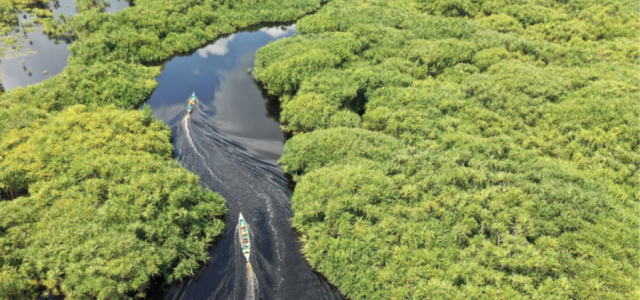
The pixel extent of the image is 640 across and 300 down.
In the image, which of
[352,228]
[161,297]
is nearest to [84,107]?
[161,297]

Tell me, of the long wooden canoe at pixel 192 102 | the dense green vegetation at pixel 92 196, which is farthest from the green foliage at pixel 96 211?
the long wooden canoe at pixel 192 102

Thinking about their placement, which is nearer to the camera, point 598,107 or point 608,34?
point 598,107

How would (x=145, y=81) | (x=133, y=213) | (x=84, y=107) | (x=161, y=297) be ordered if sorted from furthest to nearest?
1. (x=145, y=81)
2. (x=84, y=107)
3. (x=133, y=213)
4. (x=161, y=297)

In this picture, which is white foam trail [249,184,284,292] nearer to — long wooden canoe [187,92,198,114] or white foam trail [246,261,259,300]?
white foam trail [246,261,259,300]

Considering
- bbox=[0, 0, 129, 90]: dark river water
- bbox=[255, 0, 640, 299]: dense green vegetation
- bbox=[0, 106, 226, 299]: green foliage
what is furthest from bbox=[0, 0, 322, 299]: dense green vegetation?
bbox=[255, 0, 640, 299]: dense green vegetation

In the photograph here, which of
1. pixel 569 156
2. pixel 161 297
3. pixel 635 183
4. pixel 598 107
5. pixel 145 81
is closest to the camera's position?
pixel 161 297

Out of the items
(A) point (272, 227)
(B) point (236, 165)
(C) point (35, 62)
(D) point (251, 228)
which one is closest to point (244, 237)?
(D) point (251, 228)

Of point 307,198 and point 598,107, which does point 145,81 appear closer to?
point 307,198
